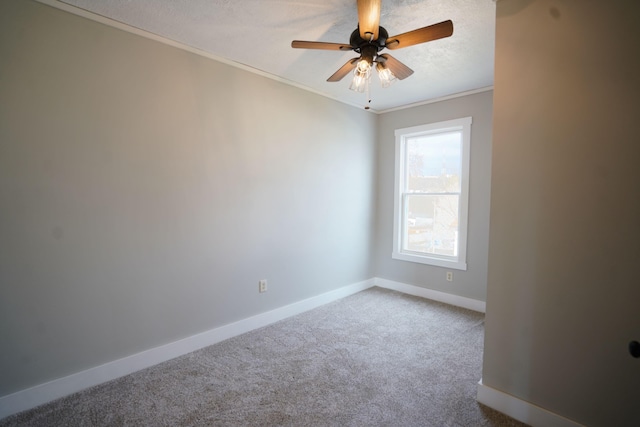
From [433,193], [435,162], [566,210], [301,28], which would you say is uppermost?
[301,28]

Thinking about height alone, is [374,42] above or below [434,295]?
above

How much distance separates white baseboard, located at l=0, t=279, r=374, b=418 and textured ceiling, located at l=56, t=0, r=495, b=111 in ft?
8.16

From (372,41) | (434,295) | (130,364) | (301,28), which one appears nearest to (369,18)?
(372,41)

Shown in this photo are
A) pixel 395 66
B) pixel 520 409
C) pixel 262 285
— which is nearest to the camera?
pixel 520 409

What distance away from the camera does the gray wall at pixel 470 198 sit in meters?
3.55

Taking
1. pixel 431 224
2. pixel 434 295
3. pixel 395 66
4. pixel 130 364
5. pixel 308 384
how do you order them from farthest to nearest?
1. pixel 431 224
2. pixel 434 295
3. pixel 130 364
4. pixel 308 384
5. pixel 395 66

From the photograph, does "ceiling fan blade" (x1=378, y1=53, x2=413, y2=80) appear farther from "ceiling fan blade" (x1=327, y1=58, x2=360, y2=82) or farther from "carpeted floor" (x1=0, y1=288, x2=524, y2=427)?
"carpeted floor" (x1=0, y1=288, x2=524, y2=427)

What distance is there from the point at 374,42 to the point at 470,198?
8.17 feet

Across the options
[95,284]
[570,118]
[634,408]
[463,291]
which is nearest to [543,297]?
[634,408]

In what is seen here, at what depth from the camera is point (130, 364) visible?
233cm

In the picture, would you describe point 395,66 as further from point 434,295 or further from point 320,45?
point 434,295

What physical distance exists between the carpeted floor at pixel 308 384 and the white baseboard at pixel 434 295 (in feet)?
1.53

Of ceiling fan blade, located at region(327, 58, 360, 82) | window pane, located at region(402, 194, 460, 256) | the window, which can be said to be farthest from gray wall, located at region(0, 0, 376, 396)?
window pane, located at region(402, 194, 460, 256)

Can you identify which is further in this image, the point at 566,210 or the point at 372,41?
the point at 372,41
